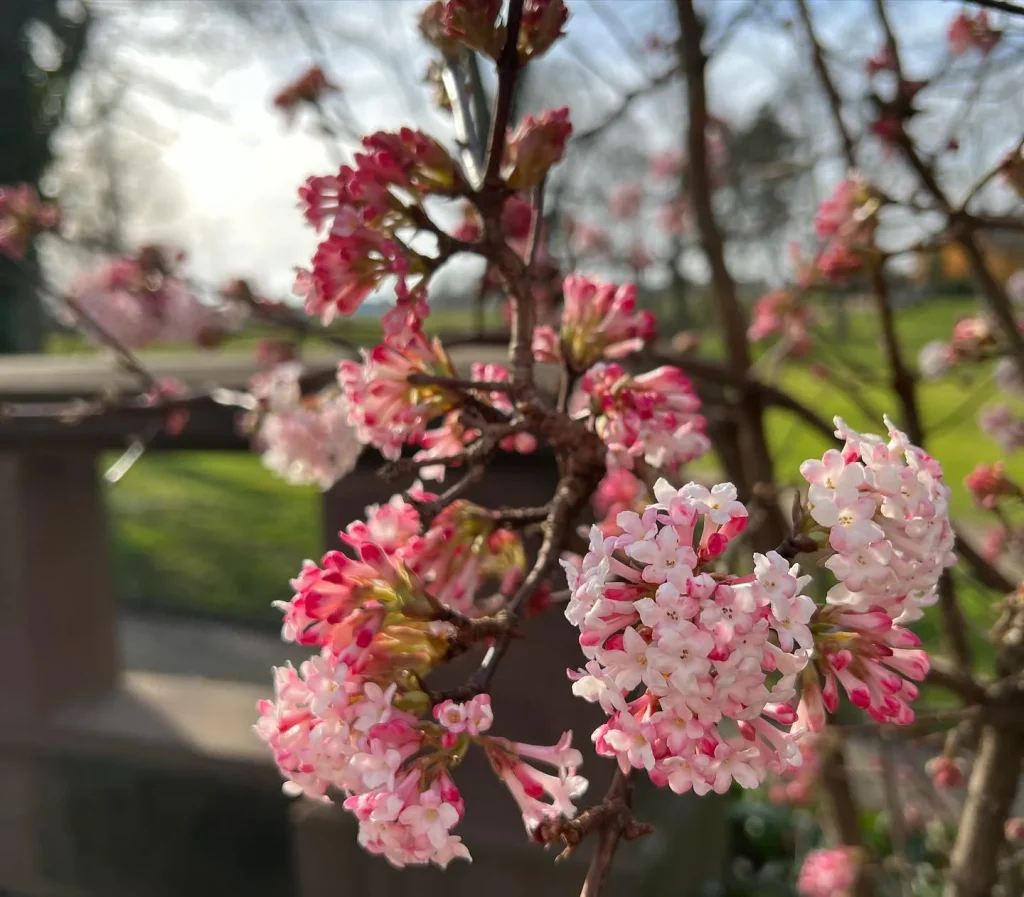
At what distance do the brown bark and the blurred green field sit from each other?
284cm

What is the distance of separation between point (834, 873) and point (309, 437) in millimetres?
1481

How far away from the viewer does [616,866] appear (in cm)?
186

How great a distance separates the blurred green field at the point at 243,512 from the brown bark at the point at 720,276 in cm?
284

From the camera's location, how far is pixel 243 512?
27.4 feet

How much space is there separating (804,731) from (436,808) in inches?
10.9

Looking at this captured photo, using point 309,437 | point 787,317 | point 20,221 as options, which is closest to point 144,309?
point 20,221

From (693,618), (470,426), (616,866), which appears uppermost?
(470,426)

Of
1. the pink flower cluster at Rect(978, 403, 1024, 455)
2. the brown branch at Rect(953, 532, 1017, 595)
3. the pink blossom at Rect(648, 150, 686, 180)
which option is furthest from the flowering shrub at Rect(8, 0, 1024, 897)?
the pink blossom at Rect(648, 150, 686, 180)

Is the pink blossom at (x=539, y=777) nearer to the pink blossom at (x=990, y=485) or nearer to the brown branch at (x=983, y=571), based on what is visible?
the pink blossom at (x=990, y=485)

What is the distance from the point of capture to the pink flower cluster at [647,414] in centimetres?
81

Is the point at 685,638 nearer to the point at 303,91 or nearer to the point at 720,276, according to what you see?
the point at 720,276

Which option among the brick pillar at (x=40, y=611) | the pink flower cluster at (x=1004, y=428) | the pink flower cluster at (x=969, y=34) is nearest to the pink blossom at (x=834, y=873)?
the pink flower cluster at (x=1004, y=428)

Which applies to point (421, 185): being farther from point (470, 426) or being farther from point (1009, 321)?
point (1009, 321)

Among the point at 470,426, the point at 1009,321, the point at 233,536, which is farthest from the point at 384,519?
the point at 233,536
